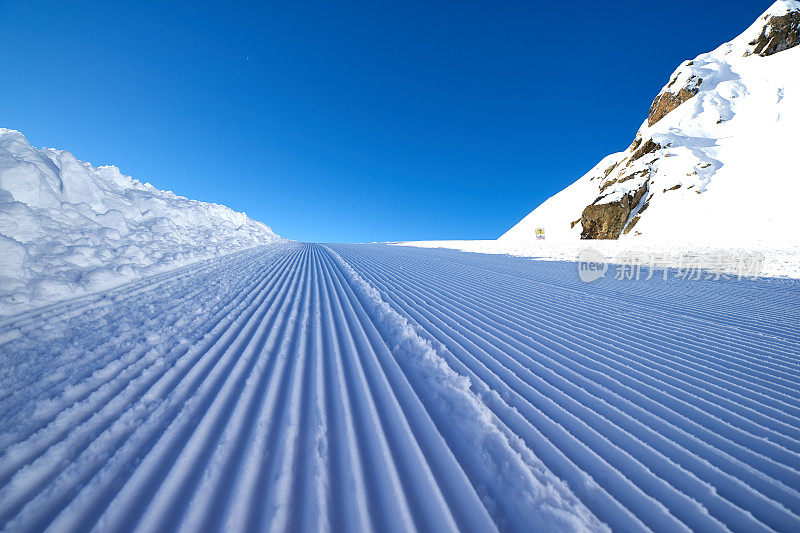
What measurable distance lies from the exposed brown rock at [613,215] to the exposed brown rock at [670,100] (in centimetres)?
2624

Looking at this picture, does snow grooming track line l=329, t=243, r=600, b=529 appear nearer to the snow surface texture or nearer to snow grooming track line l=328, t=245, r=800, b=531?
snow grooming track line l=328, t=245, r=800, b=531

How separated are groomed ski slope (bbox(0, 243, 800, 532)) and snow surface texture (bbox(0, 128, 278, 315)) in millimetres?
984

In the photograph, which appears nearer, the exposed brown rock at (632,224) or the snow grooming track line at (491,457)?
the snow grooming track line at (491,457)

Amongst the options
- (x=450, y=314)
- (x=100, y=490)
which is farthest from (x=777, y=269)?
(x=100, y=490)

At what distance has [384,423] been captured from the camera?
6.50 feet

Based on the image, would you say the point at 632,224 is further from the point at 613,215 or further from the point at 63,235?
the point at 63,235

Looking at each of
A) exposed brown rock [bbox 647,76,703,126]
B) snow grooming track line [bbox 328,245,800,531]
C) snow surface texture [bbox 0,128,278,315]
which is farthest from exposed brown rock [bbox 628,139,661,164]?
snow surface texture [bbox 0,128,278,315]

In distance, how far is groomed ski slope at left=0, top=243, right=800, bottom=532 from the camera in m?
1.36

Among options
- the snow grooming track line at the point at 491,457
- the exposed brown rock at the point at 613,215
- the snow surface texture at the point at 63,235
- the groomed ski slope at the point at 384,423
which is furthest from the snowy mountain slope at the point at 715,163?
the snow surface texture at the point at 63,235

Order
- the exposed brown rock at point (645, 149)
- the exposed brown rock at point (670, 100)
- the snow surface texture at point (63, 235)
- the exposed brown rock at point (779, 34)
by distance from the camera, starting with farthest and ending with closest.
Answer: the exposed brown rock at point (670, 100) < the exposed brown rock at point (779, 34) < the exposed brown rock at point (645, 149) < the snow surface texture at point (63, 235)

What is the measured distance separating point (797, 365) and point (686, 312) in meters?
2.14

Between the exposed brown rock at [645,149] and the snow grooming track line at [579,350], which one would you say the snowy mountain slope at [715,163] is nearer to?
the exposed brown rock at [645,149]

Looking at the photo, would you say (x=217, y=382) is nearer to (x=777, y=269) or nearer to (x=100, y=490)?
(x=100, y=490)

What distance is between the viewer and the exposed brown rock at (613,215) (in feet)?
A: 94.4
